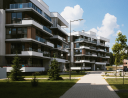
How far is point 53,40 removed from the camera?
163 ft

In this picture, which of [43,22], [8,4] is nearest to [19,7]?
[8,4]

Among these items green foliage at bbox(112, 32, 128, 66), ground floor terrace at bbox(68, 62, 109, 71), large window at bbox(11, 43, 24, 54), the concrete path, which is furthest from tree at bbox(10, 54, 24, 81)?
ground floor terrace at bbox(68, 62, 109, 71)

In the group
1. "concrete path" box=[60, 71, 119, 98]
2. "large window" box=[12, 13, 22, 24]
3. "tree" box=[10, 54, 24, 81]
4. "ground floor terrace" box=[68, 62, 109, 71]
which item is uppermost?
"large window" box=[12, 13, 22, 24]

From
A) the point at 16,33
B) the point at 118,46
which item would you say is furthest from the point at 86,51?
the point at 118,46

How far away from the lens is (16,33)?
1371 inches

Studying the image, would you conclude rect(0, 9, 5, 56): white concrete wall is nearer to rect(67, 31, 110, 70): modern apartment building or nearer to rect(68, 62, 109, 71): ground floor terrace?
rect(68, 62, 109, 71): ground floor terrace

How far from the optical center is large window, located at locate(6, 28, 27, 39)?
113ft

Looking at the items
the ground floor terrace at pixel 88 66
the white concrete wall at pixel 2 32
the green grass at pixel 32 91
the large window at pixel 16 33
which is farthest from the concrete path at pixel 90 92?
the ground floor terrace at pixel 88 66

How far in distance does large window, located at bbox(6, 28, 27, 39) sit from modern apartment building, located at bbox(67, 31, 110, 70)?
1527 inches

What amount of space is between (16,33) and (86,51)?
46441 millimetres

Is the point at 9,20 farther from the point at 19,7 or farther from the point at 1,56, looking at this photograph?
the point at 1,56

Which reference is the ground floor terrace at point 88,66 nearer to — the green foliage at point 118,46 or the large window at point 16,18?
the large window at point 16,18

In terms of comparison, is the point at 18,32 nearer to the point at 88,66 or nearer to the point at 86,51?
the point at 86,51

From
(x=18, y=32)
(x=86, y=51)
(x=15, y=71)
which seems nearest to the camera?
(x=15, y=71)
